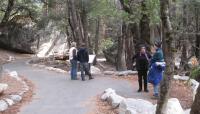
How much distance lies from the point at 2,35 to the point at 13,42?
4.24 feet

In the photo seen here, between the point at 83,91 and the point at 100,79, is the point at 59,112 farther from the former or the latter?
the point at 100,79

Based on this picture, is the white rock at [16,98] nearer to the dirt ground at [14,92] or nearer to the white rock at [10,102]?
the dirt ground at [14,92]

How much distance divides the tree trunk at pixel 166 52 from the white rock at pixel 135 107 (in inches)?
123

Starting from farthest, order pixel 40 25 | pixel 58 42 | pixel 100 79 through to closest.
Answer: pixel 58 42
pixel 40 25
pixel 100 79

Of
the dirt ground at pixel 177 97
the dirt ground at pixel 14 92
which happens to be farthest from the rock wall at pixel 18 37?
the dirt ground at pixel 177 97

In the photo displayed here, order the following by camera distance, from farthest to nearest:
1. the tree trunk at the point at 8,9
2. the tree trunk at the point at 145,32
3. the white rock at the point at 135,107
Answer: the tree trunk at the point at 8,9, the tree trunk at the point at 145,32, the white rock at the point at 135,107

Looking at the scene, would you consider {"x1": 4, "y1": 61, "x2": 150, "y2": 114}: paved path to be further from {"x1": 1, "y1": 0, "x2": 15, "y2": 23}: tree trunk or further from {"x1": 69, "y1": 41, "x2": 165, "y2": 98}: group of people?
{"x1": 1, "y1": 0, "x2": 15, "y2": 23}: tree trunk

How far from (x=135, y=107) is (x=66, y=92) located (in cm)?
518

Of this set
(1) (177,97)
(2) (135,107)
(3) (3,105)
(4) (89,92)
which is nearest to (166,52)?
(2) (135,107)

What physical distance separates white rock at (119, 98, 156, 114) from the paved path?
130 centimetres

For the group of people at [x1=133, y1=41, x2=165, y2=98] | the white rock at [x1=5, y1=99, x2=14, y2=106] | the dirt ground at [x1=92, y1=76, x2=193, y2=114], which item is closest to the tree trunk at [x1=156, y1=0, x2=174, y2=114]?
the dirt ground at [x1=92, y1=76, x2=193, y2=114]

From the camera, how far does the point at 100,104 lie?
522 inches

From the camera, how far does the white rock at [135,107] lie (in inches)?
422

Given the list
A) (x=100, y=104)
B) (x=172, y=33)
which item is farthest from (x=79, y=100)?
(x=172, y=33)
